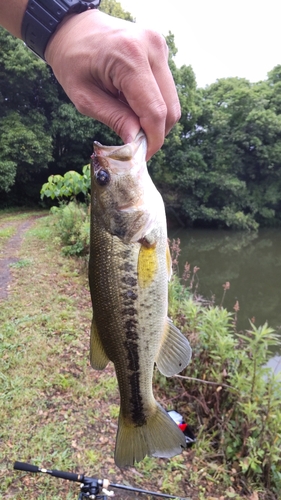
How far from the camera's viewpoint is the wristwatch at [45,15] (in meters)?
1.29

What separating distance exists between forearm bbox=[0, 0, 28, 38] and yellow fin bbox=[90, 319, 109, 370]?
126 cm

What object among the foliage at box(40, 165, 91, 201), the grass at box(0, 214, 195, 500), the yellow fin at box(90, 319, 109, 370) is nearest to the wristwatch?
the yellow fin at box(90, 319, 109, 370)

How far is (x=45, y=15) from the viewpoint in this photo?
1321mm

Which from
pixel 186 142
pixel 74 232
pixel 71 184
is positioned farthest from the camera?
pixel 186 142

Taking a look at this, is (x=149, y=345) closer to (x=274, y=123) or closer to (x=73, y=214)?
(x=73, y=214)

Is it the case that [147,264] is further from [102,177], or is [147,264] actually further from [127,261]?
[102,177]

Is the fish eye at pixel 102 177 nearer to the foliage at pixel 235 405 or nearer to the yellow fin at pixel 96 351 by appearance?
the yellow fin at pixel 96 351

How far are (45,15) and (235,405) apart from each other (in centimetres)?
338

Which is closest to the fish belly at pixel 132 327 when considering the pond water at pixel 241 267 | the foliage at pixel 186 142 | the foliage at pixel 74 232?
the pond water at pixel 241 267

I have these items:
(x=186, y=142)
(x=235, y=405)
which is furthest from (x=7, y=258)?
(x=186, y=142)

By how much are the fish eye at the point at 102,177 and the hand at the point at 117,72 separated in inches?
A: 6.4

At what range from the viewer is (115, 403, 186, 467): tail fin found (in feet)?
5.13

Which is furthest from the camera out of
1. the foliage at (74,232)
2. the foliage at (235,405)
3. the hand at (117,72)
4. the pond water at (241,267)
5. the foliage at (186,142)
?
the foliage at (186,142)

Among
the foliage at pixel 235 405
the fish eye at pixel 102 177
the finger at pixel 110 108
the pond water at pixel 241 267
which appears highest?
the finger at pixel 110 108
